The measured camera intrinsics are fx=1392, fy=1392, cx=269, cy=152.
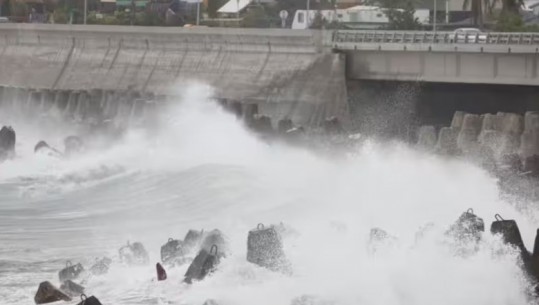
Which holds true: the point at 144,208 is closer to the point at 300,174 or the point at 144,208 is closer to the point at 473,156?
the point at 300,174

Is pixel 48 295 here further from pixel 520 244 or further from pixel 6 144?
pixel 6 144

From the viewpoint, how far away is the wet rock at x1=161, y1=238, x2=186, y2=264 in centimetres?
2261

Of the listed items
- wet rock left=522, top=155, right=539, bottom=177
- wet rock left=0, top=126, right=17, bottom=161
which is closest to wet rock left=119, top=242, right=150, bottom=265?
wet rock left=522, top=155, right=539, bottom=177

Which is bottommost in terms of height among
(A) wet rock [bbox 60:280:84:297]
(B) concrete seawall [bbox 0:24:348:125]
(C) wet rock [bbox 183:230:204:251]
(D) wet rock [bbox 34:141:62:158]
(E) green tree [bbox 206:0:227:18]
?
(D) wet rock [bbox 34:141:62:158]

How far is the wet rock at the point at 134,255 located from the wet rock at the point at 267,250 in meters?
2.33

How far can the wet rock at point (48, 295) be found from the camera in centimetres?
2039

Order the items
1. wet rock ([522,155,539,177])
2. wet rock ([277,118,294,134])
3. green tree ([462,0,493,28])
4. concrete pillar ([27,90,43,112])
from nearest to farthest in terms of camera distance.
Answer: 1. wet rock ([522,155,539,177])
2. wet rock ([277,118,294,134])
3. concrete pillar ([27,90,43,112])
4. green tree ([462,0,493,28])

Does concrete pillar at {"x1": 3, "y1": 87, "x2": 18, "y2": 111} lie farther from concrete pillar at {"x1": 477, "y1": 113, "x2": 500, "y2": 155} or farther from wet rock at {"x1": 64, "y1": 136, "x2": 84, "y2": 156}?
concrete pillar at {"x1": 477, "y1": 113, "x2": 500, "y2": 155}

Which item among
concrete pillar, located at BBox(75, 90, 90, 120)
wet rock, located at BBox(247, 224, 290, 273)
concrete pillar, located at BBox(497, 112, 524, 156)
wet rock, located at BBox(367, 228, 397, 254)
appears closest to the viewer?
wet rock, located at BBox(367, 228, 397, 254)

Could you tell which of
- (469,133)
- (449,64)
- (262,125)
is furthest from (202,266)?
(449,64)

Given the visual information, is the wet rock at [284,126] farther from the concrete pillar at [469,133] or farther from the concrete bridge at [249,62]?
the concrete pillar at [469,133]

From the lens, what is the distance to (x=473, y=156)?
35438mm

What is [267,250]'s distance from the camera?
844 inches

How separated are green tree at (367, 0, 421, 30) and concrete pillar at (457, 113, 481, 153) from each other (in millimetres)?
18970
